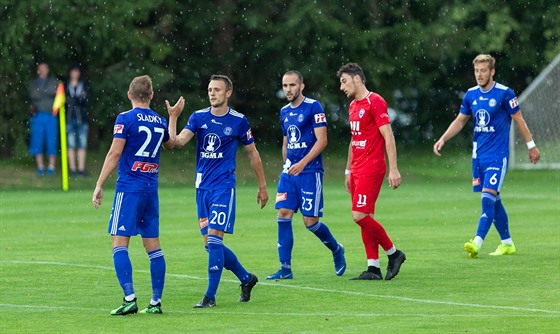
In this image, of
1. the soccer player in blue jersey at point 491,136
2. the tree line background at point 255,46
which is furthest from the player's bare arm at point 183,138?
the tree line background at point 255,46

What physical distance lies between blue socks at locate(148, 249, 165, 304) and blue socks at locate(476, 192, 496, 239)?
517 cm

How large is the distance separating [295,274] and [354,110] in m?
1.83

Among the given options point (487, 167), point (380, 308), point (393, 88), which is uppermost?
point (393, 88)

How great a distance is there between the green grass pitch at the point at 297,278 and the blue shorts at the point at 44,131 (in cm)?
554

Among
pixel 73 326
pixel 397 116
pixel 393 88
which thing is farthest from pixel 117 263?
pixel 397 116

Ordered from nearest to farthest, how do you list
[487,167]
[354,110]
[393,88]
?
[354,110] < [487,167] < [393,88]

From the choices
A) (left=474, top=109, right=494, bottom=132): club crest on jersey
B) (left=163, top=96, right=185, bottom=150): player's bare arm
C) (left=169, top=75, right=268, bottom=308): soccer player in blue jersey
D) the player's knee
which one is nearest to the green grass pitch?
(left=169, top=75, right=268, bottom=308): soccer player in blue jersey

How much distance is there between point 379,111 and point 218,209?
2.40 meters

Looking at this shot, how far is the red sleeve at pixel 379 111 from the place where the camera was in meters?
13.3

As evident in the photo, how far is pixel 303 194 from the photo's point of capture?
1390cm

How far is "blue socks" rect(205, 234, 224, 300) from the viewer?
1161 cm

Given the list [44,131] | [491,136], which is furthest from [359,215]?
[44,131]

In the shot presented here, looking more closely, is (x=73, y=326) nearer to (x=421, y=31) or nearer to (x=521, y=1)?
(x=421, y=31)

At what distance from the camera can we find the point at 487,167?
15727mm
